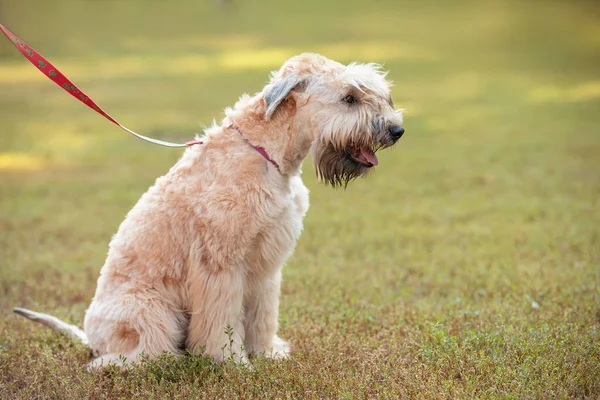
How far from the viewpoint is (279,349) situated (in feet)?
20.0

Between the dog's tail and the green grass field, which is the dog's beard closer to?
the green grass field

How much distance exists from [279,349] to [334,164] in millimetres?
1536

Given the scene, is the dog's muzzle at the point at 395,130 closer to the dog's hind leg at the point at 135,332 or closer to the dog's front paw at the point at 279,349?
the dog's front paw at the point at 279,349

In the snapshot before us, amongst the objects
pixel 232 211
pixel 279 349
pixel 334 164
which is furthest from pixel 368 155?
pixel 279 349

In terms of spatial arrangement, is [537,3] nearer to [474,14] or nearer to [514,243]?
[474,14]

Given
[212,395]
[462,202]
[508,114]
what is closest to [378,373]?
[212,395]

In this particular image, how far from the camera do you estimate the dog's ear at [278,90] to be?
5.41m

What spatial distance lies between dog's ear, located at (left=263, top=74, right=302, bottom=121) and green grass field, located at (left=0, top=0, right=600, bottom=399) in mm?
1795

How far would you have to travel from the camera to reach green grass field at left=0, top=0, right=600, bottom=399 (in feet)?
17.7

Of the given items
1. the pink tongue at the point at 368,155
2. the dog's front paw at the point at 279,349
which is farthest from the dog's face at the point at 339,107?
the dog's front paw at the point at 279,349

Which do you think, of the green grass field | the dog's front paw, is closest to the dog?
the dog's front paw

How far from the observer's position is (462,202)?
12.3 meters

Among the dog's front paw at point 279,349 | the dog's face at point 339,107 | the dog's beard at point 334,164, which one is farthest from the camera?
the dog's front paw at point 279,349

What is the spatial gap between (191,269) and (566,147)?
11.7 m
